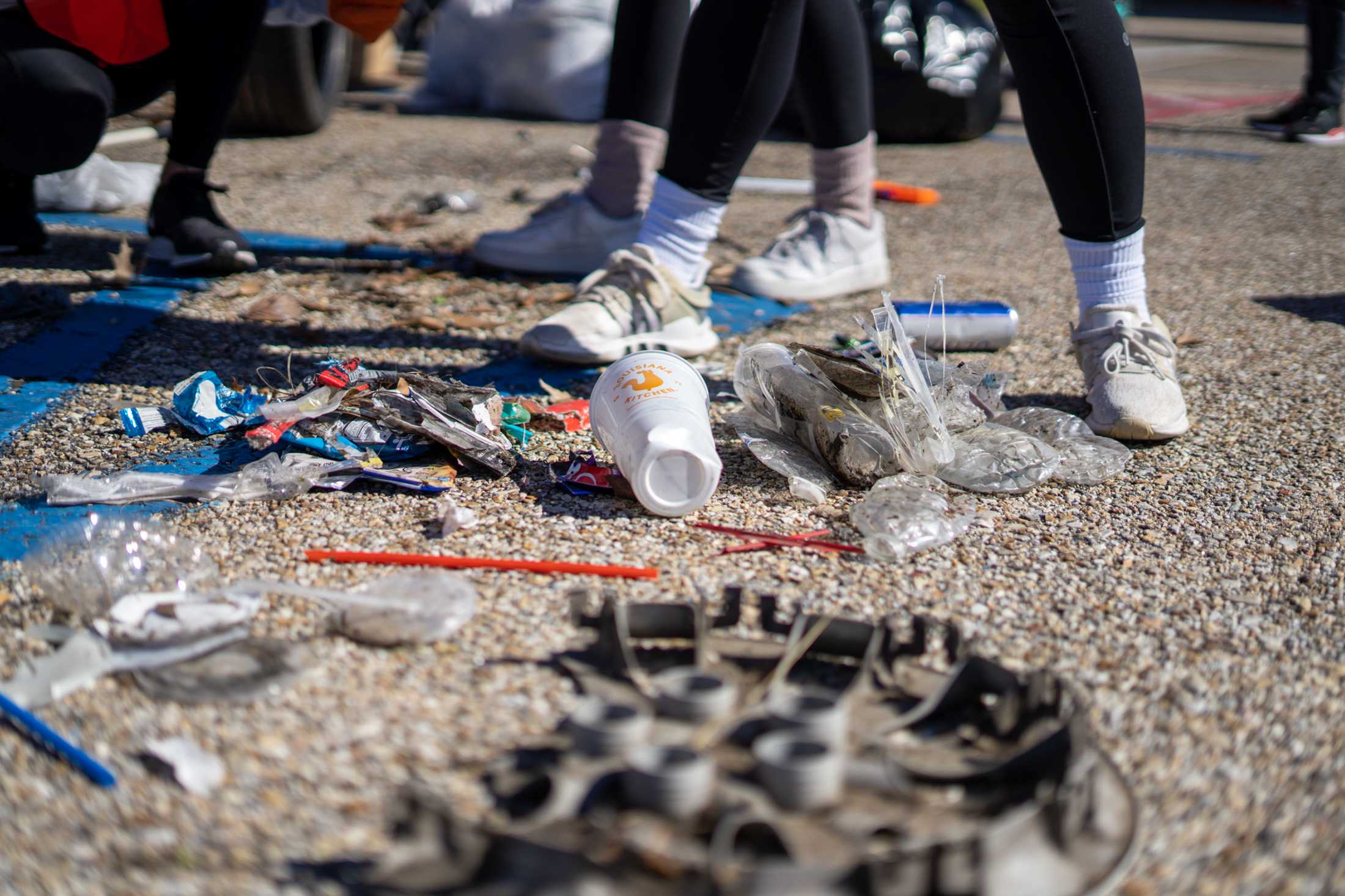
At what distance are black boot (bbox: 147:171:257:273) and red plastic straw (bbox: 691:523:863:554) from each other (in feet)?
6.53

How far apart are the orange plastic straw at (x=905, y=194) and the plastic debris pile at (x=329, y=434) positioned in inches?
119

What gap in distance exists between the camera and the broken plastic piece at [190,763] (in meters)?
1.20

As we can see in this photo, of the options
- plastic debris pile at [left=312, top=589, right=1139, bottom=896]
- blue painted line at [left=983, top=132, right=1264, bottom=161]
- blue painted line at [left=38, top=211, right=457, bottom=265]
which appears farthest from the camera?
blue painted line at [left=983, top=132, right=1264, bottom=161]

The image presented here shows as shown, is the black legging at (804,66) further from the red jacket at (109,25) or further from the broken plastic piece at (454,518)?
the broken plastic piece at (454,518)

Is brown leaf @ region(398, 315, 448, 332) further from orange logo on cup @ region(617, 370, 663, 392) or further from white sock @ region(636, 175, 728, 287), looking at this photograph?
orange logo on cup @ region(617, 370, 663, 392)

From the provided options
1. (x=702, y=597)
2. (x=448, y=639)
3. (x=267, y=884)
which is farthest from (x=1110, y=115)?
(x=267, y=884)

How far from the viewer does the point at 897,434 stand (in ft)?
6.78

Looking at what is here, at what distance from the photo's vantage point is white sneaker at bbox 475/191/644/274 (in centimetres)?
332

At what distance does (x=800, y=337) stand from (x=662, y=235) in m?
0.51

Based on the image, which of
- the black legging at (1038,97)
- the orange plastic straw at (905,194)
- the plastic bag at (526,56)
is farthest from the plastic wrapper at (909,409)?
the plastic bag at (526,56)

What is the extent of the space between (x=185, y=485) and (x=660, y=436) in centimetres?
82

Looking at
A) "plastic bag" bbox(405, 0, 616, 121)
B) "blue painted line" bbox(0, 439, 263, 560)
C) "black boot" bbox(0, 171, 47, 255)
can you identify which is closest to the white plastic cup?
"blue painted line" bbox(0, 439, 263, 560)

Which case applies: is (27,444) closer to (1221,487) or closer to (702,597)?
(702,597)

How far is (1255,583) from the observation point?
5.74ft
